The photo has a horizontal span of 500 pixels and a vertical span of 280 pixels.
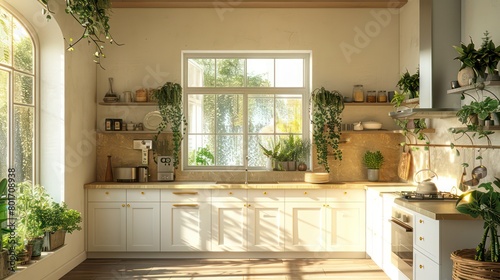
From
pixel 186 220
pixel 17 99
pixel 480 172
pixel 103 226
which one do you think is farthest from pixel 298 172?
pixel 17 99

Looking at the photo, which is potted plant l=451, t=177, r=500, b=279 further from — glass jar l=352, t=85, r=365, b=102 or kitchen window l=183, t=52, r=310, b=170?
kitchen window l=183, t=52, r=310, b=170

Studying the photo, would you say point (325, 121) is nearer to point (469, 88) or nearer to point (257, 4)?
point (257, 4)

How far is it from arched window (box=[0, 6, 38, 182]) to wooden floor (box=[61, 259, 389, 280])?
127 centimetres

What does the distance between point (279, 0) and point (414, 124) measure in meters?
2.16

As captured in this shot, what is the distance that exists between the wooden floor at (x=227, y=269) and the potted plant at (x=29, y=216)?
2.14 feet

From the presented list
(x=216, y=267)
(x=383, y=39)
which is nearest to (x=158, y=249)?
(x=216, y=267)

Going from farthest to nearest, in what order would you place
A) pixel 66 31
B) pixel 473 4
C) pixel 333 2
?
pixel 333 2 < pixel 66 31 < pixel 473 4

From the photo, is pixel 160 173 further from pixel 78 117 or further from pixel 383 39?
pixel 383 39

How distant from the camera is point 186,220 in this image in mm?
6273

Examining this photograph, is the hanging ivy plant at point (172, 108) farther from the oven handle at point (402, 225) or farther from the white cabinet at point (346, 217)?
the oven handle at point (402, 225)

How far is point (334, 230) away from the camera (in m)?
6.27

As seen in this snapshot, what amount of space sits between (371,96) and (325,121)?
0.65 m

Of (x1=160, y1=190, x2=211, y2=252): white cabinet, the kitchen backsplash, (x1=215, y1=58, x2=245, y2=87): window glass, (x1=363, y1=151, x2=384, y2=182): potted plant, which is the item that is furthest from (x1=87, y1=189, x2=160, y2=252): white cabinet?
(x1=363, y1=151, x2=384, y2=182): potted plant

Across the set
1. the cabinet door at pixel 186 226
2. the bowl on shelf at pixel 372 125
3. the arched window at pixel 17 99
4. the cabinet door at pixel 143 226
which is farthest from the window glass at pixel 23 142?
the bowl on shelf at pixel 372 125
